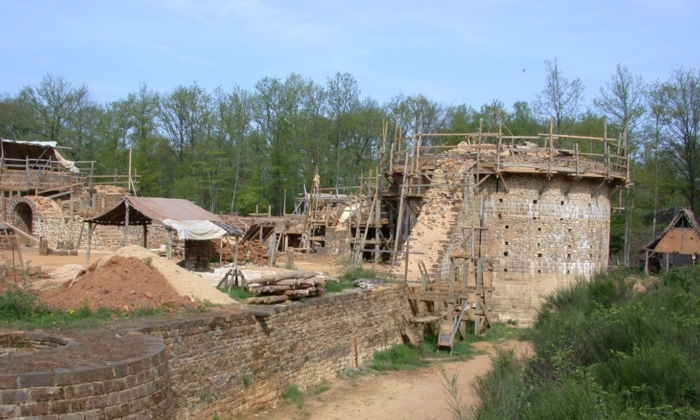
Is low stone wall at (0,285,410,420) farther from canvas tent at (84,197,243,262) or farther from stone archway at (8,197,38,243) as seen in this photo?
stone archway at (8,197,38,243)

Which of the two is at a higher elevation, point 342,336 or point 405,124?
point 405,124

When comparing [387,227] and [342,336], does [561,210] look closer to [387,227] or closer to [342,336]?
[387,227]

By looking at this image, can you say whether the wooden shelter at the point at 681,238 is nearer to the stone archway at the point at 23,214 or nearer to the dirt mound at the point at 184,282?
the dirt mound at the point at 184,282

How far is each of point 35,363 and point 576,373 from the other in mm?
6279

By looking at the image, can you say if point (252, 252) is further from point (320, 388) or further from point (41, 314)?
point (41, 314)

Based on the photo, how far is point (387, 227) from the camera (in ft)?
79.5

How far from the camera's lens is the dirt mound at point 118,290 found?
10.4 meters

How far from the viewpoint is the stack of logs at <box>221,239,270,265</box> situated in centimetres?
2266

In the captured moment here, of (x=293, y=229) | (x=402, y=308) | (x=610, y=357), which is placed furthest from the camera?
(x=293, y=229)

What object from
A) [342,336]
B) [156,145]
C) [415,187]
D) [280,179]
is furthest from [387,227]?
[156,145]

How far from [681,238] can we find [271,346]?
20.0 metres

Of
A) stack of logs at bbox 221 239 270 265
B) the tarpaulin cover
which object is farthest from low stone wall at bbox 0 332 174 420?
stack of logs at bbox 221 239 270 265

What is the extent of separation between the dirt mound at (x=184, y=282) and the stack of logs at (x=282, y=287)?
23.2 inches

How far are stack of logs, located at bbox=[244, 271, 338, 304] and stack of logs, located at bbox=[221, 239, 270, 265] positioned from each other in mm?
8695
